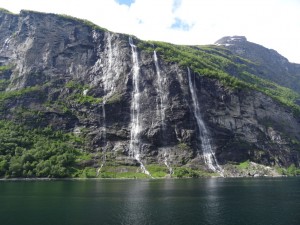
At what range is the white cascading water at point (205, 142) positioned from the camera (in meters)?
148

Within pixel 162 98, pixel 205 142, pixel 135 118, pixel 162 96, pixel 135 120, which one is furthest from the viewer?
pixel 162 96

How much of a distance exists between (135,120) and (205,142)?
34922 millimetres

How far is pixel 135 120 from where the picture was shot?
165250 millimetres

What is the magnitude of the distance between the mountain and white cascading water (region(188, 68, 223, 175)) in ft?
1.55

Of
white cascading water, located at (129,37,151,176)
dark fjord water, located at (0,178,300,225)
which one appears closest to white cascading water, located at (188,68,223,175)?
white cascading water, located at (129,37,151,176)

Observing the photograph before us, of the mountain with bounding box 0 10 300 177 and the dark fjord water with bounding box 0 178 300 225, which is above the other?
the mountain with bounding box 0 10 300 177

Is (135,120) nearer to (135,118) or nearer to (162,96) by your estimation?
(135,118)

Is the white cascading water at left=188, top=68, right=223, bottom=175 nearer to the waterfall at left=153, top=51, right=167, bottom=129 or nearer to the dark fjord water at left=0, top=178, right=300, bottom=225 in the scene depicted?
the waterfall at left=153, top=51, right=167, bottom=129

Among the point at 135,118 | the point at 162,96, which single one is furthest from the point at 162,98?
the point at 135,118

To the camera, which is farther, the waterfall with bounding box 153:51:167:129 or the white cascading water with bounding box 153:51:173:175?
the waterfall with bounding box 153:51:167:129

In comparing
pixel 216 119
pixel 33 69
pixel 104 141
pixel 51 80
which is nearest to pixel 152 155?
pixel 104 141

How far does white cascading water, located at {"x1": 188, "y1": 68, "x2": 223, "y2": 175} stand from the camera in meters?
148

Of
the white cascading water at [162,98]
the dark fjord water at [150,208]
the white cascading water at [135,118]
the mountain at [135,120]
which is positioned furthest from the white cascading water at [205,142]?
the dark fjord water at [150,208]

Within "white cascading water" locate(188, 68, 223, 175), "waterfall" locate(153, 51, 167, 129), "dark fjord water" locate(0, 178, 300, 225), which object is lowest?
"dark fjord water" locate(0, 178, 300, 225)
